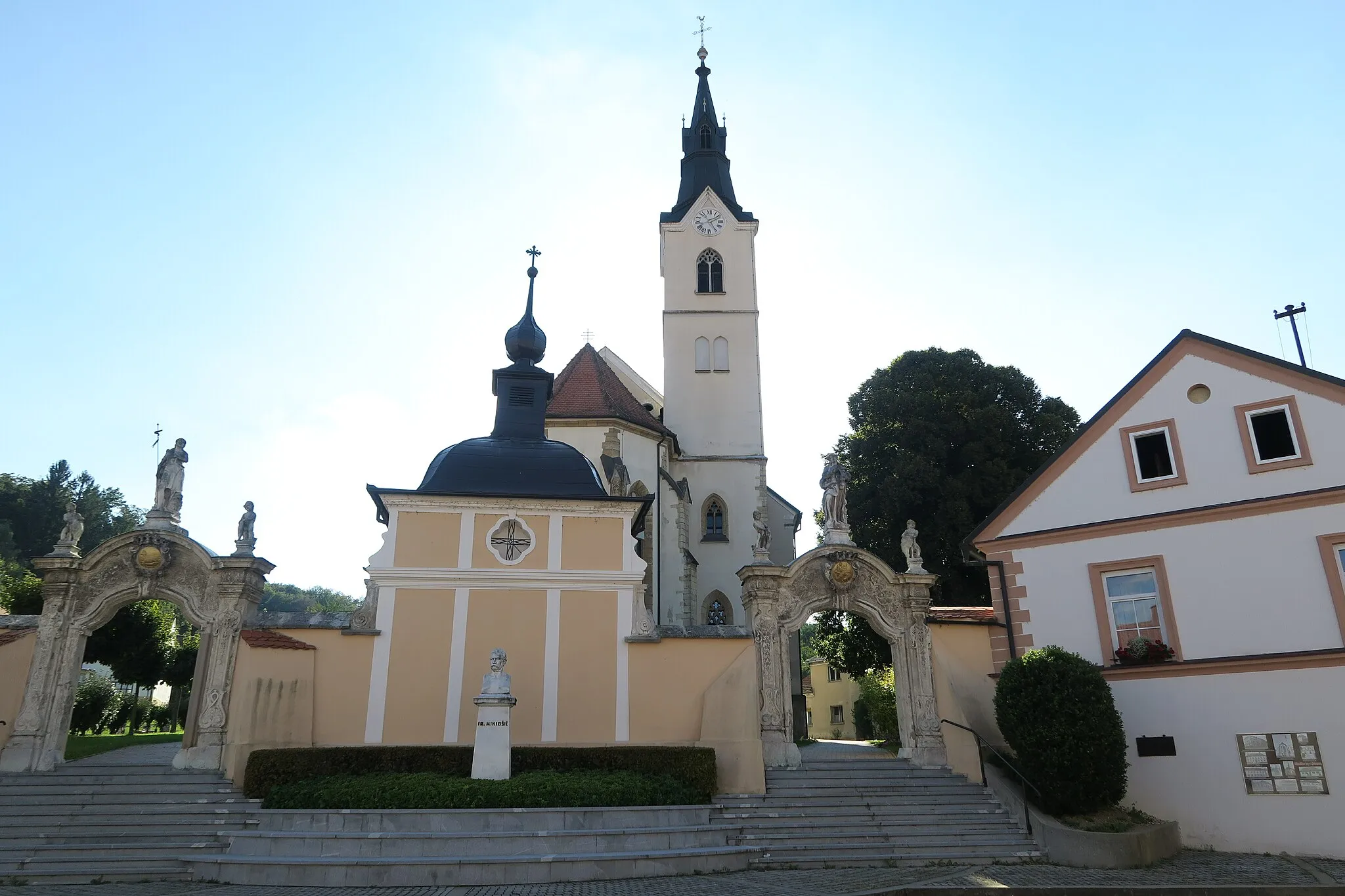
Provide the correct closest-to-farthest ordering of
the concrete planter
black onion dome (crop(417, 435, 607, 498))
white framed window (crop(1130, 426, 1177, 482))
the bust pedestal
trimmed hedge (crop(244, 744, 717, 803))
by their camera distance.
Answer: the concrete planter, the bust pedestal, trimmed hedge (crop(244, 744, 717, 803)), white framed window (crop(1130, 426, 1177, 482)), black onion dome (crop(417, 435, 607, 498))

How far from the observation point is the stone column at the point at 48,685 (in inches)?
607

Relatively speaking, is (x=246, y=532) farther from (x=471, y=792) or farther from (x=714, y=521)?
(x=714, y=521)

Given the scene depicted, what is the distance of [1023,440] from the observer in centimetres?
2722

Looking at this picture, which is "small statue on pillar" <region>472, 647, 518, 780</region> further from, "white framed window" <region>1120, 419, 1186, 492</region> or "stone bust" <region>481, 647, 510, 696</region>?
"white framed window" <region>1120, 419, 1186, 492</region>

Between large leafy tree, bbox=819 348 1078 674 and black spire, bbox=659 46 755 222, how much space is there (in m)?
11.3

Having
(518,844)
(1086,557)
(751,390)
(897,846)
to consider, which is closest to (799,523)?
(751,390)

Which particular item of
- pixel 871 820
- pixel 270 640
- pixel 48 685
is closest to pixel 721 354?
pixel 270 640

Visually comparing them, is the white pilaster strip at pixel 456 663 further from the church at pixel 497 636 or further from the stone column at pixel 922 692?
the stone column at pixel 922 692

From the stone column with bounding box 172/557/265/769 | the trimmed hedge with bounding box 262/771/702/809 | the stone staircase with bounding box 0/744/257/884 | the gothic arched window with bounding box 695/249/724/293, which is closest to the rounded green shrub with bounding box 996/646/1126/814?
the trimmed hedge with bounding box 262/771/702/809

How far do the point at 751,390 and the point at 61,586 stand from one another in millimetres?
22415

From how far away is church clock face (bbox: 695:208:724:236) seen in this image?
35156 mm

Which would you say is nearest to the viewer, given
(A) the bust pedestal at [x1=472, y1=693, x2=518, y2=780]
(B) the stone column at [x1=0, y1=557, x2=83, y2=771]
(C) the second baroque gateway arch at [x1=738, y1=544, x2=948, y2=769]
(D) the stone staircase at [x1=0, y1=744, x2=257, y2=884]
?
(D) the stone staircase at [x1=0, y1=744, x2=257, y2=884]

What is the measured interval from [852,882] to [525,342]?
15.9 meters

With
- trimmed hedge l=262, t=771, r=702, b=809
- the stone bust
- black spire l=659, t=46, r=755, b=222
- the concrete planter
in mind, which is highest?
black spire l=659, t=46, r=755, b=222
